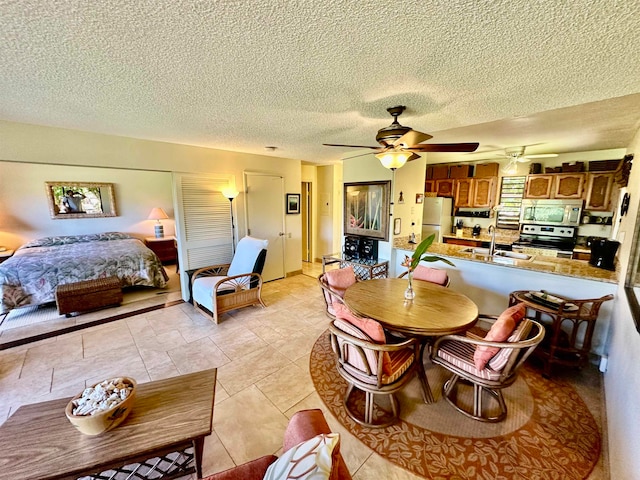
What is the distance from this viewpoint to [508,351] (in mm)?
1614

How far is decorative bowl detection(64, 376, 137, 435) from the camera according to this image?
4.01 feet

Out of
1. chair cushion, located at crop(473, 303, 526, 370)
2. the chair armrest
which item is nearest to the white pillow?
chair cushion, located at crop(473, 303, 526, 370)

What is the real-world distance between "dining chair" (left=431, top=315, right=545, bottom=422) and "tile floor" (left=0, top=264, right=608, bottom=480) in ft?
1.91

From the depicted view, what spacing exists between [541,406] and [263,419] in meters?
2.15

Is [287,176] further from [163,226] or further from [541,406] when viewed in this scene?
[541,406]

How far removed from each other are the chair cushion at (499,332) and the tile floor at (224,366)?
78 centimetres

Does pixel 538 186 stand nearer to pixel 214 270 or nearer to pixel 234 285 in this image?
pixel 234 285

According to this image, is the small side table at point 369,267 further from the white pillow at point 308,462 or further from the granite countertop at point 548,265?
the white pillow at point 308,462

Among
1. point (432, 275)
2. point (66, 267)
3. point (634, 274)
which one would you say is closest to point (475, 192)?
point (432, 275)

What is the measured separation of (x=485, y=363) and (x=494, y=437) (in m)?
0.49

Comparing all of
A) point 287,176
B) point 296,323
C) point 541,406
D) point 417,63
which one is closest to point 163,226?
point 287,176

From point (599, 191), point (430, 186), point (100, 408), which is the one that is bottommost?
point (100, 408)

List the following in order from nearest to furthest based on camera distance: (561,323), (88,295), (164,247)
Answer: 1. (561,323)
2. (88,295)
3. (164,247)

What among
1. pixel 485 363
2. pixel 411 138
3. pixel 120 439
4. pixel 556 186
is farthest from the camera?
pixel 556 186
